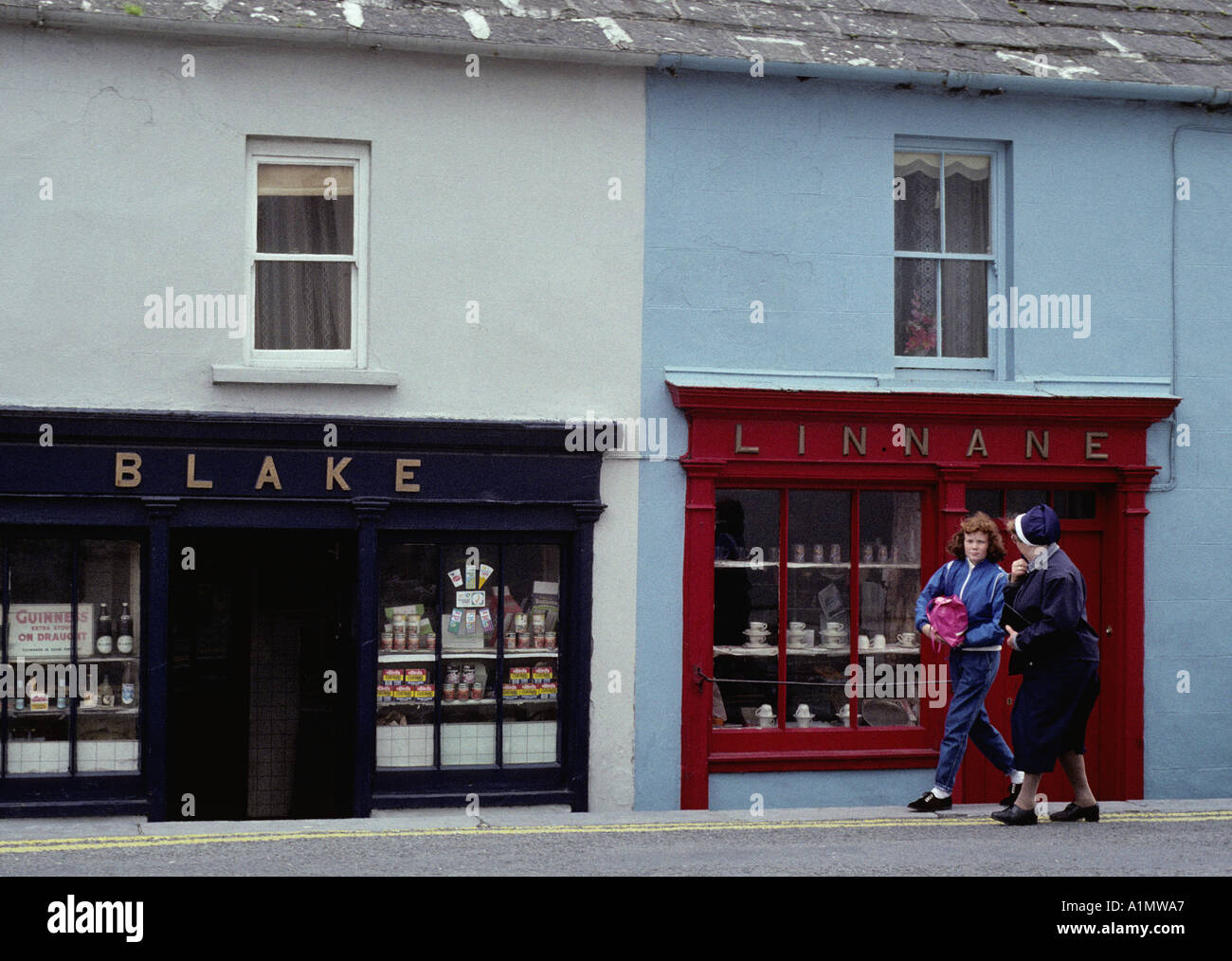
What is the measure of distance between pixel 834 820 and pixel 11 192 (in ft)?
22.7

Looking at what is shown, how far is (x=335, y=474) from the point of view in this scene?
1097cm

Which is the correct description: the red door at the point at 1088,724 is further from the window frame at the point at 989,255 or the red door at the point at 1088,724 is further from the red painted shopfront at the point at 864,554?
the window frame at the point at 989,255

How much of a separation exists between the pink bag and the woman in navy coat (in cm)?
30

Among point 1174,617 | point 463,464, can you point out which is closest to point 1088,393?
point 1174,617

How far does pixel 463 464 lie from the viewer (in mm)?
11195

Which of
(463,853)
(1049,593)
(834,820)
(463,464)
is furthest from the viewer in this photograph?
(463,464)

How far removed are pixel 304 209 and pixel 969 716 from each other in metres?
5.75

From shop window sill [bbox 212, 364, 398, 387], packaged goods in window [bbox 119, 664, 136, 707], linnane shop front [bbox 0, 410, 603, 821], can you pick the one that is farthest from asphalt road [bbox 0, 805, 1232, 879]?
shop window sill [bbox 212, 364, 398, 387]

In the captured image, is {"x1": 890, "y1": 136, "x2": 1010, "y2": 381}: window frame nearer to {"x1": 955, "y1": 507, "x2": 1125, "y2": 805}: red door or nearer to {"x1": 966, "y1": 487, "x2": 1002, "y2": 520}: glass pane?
{"x1": 966, "y1": 487, "x2": 1002, "y2": 520}: glass pane

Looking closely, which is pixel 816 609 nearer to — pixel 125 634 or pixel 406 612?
pixel 406 612

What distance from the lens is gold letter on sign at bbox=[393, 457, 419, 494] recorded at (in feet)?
36.3

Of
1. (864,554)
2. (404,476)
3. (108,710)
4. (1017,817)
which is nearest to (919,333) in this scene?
(864,554)

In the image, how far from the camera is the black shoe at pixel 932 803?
10328 millimetres

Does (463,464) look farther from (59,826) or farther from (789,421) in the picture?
(59,826)
